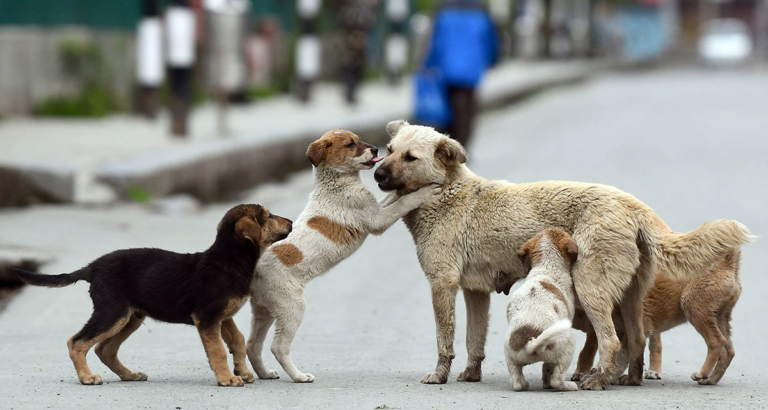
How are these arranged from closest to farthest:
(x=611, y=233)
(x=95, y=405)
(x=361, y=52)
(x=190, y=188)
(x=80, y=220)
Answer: (x=95, y=405) < (x=611, y=233) < (x=80, y=220) < (x=190, y=188) < (x=361, y=52)

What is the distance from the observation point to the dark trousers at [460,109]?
1468 centimetres

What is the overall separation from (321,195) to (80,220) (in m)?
4.65

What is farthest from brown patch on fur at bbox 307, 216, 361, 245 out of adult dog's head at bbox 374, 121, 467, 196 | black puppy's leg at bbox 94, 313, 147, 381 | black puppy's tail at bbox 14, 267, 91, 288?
black puppy's tail at bbox 14, 267, 91, 288

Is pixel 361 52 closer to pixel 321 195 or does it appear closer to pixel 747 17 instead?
pixel 321 195

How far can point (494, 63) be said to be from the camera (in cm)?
1485

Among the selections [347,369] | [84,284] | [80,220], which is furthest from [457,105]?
[347,369]

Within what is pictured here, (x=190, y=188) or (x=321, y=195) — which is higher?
(x=321, y=195)

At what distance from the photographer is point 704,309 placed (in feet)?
18.3

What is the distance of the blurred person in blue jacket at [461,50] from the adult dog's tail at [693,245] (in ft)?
29.9

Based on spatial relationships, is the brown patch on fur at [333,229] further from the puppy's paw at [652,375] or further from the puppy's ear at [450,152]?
the puppy's paw at [652,375]

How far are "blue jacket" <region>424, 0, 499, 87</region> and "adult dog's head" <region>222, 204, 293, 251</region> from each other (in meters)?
9.10

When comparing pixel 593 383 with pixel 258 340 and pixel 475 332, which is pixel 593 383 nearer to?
pixel 475 332

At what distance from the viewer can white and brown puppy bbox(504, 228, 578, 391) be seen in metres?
5.09

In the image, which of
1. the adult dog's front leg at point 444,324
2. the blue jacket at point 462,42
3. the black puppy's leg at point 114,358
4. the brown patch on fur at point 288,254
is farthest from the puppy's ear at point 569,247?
the blue jacket at point 462,42
